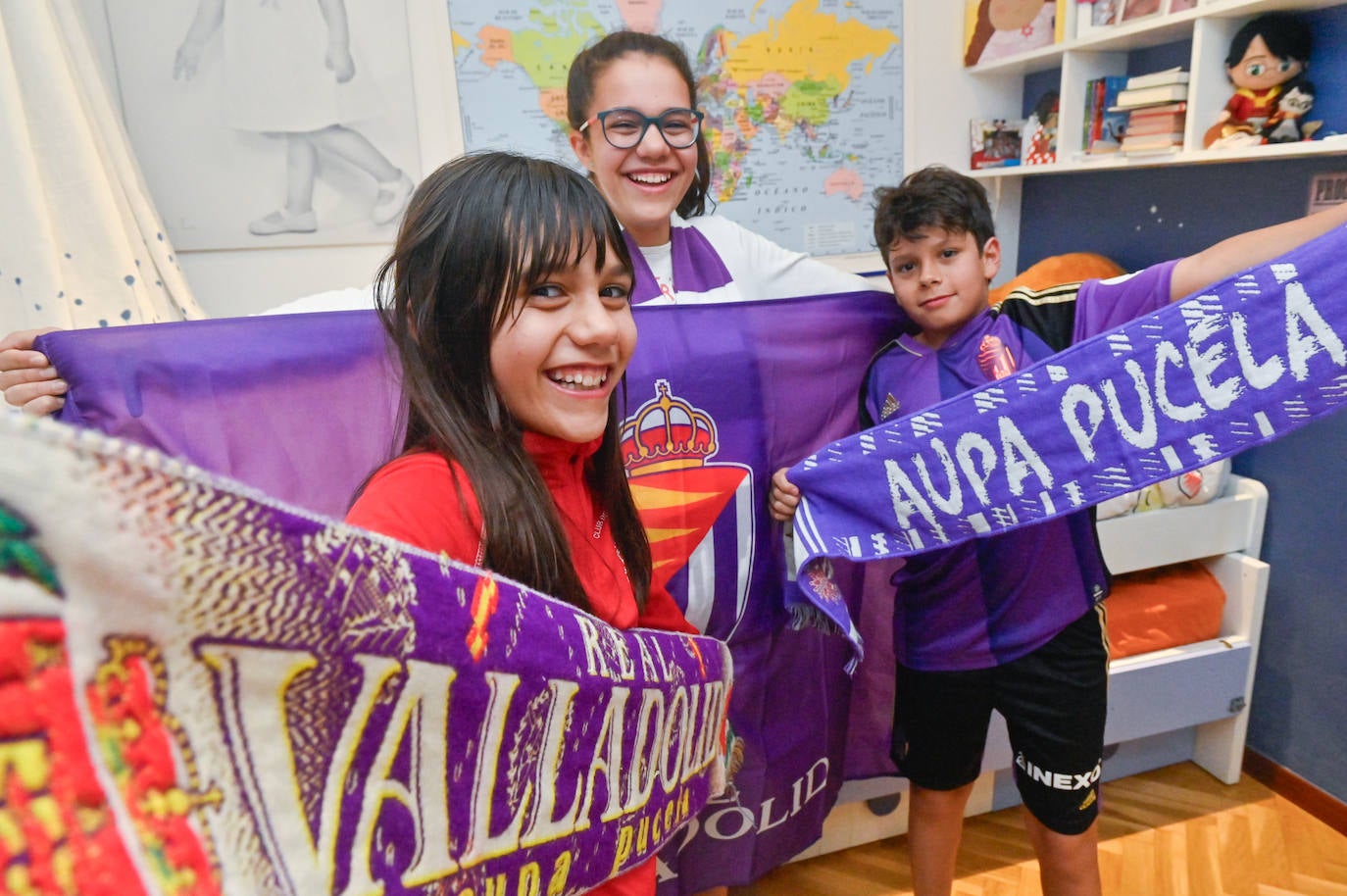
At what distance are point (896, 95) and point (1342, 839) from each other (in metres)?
2.46

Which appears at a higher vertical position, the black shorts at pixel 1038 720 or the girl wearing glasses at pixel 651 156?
the girl wearing glasses at pixel 651 156

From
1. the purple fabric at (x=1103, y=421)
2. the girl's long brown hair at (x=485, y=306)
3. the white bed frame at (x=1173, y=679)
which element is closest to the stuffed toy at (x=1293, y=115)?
the white bed frame at (x=1173, y=679)

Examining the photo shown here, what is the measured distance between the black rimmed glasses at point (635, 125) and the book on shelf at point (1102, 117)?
5.02 feet

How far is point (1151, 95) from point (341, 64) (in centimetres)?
218

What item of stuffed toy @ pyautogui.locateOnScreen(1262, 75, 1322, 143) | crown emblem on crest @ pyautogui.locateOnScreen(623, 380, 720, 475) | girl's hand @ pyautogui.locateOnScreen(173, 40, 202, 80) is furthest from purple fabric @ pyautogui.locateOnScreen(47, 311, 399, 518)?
stuffed toy @ pyautogui.locateOnScreen(1262, 75, 1322, 143)

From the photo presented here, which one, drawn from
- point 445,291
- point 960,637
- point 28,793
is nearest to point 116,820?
point 28,793

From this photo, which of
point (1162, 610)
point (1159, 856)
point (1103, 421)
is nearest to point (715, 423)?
point (1103, 421)

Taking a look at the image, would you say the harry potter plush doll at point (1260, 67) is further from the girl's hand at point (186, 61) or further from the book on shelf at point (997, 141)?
the girl's hand at point (186, 61)

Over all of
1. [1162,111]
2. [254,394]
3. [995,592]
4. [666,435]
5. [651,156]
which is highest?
[1162,111]

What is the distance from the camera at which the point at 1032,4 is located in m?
2.58

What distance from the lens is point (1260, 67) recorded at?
184 centimetres

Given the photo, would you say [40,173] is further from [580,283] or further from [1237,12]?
[1237,12]

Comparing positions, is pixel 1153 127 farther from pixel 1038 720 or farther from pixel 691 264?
pixel 1038 720

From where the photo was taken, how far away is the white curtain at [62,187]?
5.55 ft
